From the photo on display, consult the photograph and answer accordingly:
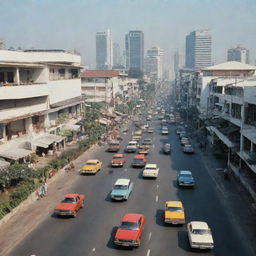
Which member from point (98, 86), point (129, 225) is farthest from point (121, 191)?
point (98, 86)

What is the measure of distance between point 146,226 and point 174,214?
2.27 meters

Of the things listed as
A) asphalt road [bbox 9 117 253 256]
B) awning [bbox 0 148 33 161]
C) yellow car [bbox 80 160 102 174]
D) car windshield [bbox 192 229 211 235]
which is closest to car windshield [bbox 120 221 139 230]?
asphalt road [bbox 9 117 253 256]

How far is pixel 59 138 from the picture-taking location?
52906 millimetres

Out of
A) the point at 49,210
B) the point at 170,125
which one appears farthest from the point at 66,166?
the point at 170,125

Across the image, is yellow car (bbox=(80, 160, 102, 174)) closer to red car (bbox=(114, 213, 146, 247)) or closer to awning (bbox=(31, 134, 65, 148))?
awning (bbox=(31, 134, 65, 148))

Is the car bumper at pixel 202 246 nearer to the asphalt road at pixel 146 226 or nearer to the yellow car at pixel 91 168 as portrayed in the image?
the asphalt road at pixel 146 226

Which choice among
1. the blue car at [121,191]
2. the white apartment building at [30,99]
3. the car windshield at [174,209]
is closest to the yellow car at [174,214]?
the car windshield at [174,209]

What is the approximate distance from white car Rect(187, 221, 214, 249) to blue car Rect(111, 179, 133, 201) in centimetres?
932

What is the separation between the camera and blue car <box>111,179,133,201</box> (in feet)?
108

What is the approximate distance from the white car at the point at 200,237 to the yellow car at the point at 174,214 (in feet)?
7.23

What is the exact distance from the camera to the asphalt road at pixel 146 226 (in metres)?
23.1

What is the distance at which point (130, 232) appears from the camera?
23625mm

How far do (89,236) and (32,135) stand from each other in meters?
25.8

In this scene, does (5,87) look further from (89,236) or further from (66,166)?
(89,236)
